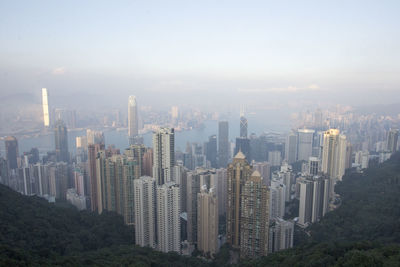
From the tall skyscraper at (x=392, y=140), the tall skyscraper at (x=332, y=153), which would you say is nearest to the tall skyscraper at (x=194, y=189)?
the tall skyscraper at (x=332, y=153)

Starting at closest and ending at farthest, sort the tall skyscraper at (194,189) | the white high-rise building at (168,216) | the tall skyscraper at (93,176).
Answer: the white high-rise building at (168,216) < the tall skyscraper at (194,189) < the tall skyscraper at (93,176)

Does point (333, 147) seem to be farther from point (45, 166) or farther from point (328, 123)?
point (45, 166)

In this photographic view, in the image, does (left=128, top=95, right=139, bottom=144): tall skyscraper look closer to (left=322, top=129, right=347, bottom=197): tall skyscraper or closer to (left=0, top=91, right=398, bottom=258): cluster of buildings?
(left=0, top=91, right=398, bottom=258): cluster of buildings

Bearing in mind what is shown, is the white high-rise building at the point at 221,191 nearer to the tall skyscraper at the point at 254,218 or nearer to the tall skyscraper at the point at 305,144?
the tall skyscraper at the point at 254,218

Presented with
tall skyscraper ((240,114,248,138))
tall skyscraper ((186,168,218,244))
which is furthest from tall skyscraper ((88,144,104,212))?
tall skyscraper ((240,114,248,138))

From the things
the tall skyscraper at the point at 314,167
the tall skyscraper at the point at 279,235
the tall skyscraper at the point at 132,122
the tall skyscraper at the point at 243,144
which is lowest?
the tall skyscraper at the point at 279,235

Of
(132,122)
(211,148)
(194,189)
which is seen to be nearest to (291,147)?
(211,148)

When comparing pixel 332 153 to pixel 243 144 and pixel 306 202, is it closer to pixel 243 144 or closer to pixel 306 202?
pixel 306 202

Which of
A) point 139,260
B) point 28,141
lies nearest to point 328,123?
point 139,260
